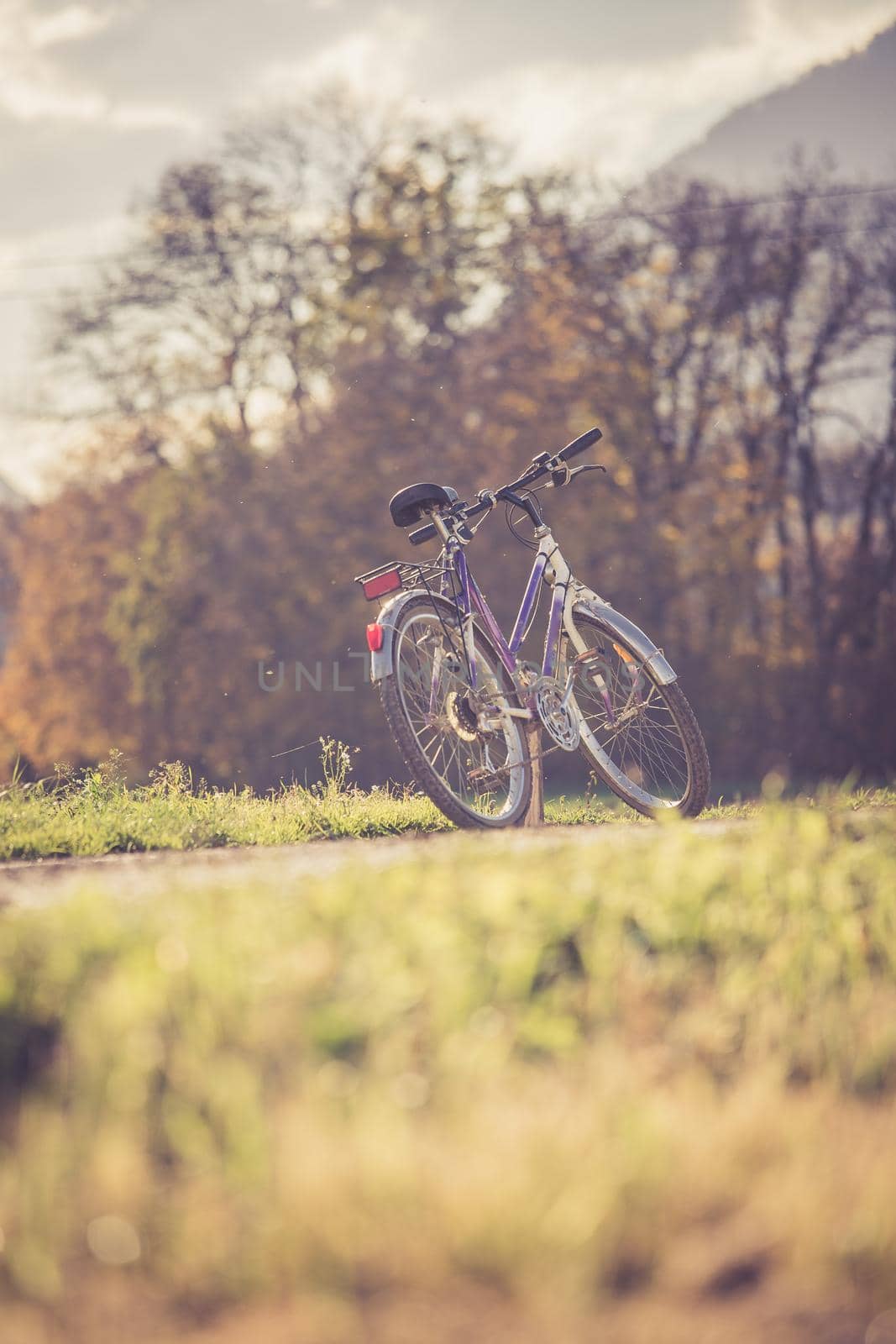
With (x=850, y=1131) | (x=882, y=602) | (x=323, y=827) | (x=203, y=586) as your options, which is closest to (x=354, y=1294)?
(x=850, y=1131)

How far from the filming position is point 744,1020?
104 inches

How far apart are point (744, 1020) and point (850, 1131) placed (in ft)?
1.47

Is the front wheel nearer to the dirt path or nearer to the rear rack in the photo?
the dirt path

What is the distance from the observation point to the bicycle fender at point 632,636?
5.35 metres

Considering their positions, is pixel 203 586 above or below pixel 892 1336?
above

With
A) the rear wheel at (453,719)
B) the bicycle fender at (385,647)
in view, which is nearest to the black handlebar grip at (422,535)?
the rear wheel at (453,719)

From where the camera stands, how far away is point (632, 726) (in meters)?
5.45

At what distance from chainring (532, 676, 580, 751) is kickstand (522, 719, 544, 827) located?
0.05 meters

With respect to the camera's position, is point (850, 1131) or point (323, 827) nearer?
point (850, 1131)

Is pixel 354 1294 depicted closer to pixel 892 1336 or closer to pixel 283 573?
pixel 892 1336

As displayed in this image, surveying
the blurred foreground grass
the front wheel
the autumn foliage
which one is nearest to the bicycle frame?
the front wheel

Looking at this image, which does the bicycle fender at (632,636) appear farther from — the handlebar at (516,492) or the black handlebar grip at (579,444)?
the black handlebar grip at (579,444)

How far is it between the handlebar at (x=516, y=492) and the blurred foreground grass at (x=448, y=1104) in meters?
2.35

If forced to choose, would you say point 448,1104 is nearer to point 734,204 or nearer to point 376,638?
point 376,638
